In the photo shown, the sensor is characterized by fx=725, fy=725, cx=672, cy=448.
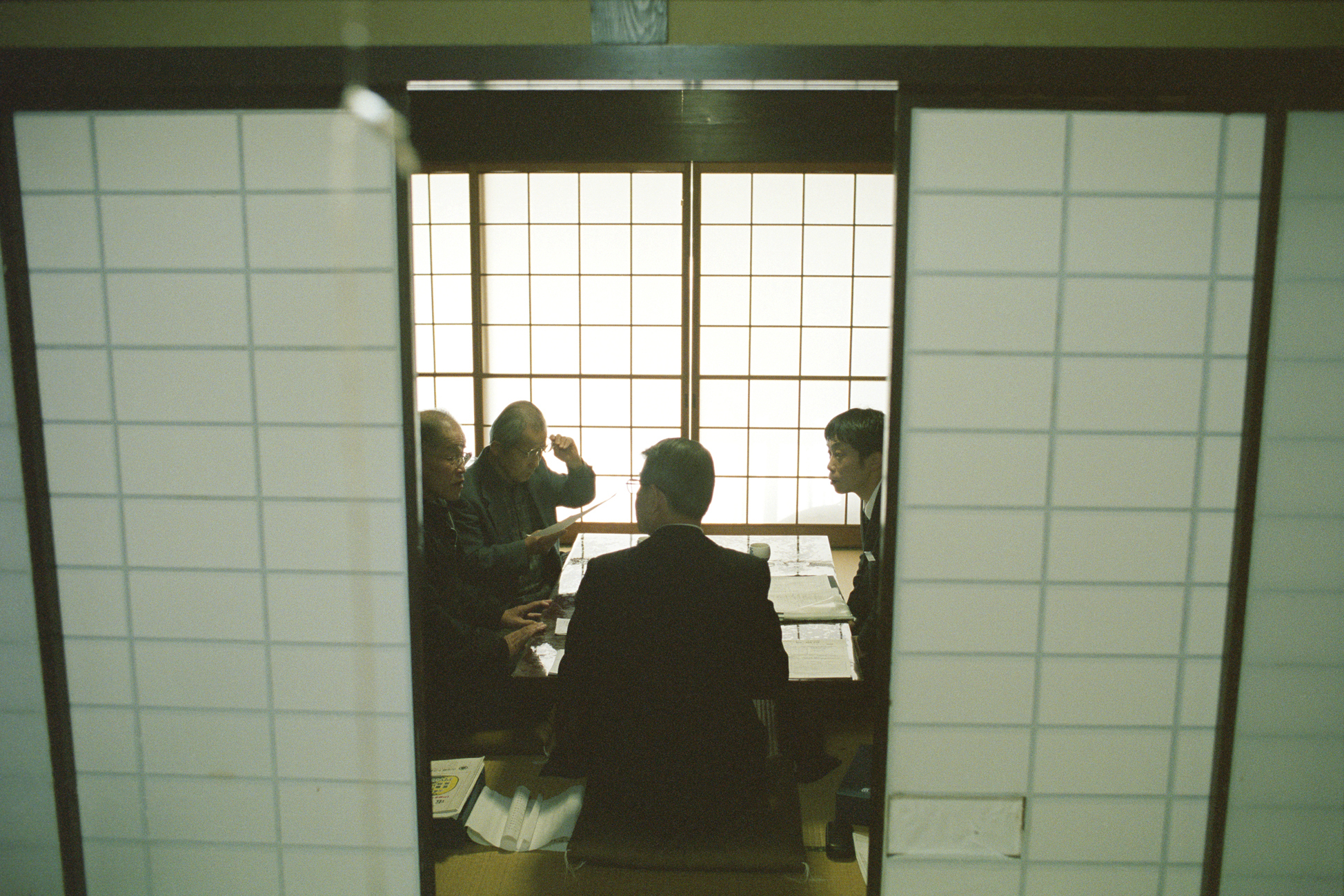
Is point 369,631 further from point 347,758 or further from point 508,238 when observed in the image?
point 508,238

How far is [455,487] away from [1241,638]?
235cm

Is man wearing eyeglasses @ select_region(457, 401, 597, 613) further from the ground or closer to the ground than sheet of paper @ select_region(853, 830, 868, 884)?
further from the ground

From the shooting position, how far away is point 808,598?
8.68 ft

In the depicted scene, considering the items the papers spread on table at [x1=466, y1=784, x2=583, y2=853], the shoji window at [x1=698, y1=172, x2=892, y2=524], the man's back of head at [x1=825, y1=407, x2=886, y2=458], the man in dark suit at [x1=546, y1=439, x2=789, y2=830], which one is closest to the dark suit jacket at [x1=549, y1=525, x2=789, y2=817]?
the man in dark suit at [x1=546, y1=439, x2=789, y2=830]

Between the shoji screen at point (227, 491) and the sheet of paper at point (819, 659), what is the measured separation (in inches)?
43.2

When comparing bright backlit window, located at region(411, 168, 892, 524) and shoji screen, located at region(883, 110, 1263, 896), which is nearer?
shoji screen, located at region(883, 110, 1263, 896)

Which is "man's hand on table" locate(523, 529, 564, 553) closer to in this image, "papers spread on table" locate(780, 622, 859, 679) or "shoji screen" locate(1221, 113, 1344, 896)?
"papers spread on table" locate(780, 622, 859, 679)

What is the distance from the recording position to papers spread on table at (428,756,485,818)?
2221mm

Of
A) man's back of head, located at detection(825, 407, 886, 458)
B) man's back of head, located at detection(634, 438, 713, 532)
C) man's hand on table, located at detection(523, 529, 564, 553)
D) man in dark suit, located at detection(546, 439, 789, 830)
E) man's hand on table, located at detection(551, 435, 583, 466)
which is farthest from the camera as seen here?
man's hand on table, located at detection(551, 435, 583, 466)

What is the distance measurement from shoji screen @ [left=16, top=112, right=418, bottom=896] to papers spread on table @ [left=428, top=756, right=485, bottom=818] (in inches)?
15.6

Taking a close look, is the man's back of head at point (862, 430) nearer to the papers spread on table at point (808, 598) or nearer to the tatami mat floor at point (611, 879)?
the papers spread on table at point (808, 598)

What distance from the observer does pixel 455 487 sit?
265cm

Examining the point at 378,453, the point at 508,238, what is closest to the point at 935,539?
the point at 378,453

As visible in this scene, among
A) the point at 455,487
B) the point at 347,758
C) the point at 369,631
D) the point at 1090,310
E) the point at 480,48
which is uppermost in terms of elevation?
the point at 480,48
